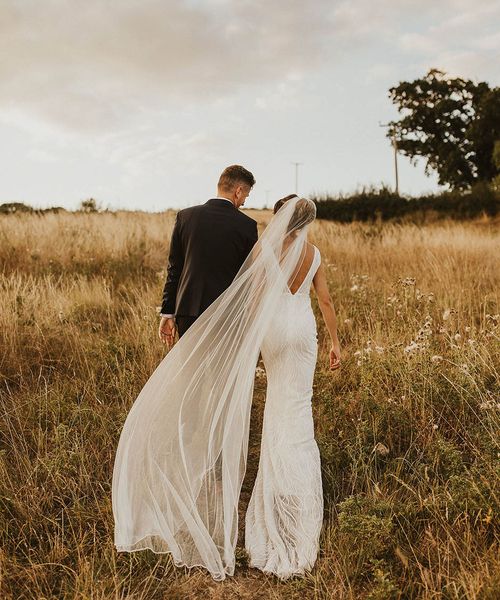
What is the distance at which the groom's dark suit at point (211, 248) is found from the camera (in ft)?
13.0

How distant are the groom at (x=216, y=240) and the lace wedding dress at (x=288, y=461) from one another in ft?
2.21

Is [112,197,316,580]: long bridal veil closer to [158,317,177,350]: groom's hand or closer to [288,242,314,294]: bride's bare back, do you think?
[288,242,314,294]: bride's bare back

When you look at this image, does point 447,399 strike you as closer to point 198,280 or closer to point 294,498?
point 294,498

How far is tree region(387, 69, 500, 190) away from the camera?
32750 millimetres

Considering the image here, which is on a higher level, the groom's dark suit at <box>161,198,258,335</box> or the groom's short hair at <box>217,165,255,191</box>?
the groom's short hair at <box>217,165,255,191</box>

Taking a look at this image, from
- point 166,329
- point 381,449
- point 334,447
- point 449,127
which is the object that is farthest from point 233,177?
point 449,127

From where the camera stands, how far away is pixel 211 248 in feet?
13.0

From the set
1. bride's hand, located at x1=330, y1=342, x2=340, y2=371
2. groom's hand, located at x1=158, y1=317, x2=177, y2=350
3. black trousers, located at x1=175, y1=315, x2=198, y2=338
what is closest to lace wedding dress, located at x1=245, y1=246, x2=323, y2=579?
bride's hand, located at x1=330, y1=342, x2=340, y2=371

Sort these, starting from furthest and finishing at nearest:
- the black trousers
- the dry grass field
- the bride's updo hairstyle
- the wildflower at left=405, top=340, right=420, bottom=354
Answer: the wildflower at left=405, top=340, right=420, bottom=354, the black trousers, the bride's updo hairstyle, the dry grass field

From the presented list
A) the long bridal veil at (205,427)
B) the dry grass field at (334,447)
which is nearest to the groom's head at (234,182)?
the long bridal veil at (205,427)

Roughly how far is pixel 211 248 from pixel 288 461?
5.45 ft

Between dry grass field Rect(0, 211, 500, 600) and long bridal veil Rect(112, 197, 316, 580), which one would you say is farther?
long bridal veil Rect(112, 197, 316, 580)

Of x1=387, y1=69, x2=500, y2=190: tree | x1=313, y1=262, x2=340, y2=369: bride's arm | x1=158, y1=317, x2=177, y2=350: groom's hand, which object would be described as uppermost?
x1=387, y1=69, x2=500, y2=190: tree

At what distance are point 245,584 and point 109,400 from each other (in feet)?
7.64
